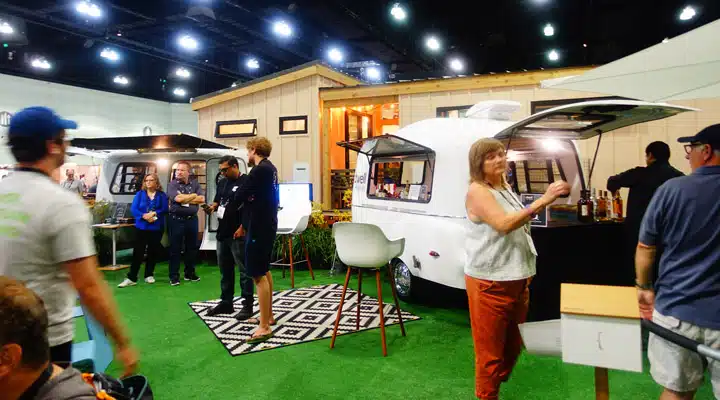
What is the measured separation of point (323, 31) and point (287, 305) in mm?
10116

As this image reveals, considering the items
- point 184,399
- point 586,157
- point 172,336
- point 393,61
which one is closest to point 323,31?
point 393,61

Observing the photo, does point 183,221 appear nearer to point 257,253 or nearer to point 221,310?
point 221,310

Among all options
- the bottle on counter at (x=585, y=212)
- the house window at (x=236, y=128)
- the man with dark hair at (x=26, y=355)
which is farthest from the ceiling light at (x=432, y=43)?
the man with dark hair at (x=26, y=355)

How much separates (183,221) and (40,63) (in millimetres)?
10173

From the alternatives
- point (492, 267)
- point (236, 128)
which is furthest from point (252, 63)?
point (492, 267)

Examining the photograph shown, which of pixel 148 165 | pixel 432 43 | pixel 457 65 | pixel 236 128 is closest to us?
pixel 148 165

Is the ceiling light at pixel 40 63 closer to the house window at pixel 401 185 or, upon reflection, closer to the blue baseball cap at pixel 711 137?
the house window at pixel 401 185

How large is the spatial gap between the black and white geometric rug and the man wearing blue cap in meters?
2.32

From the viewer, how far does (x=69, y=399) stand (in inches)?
45.5

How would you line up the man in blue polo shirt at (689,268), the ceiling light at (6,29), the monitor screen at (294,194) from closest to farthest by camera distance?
the man in blue polo shirt at (689,268)
the monitor screen at (294,194)
the ceiling light at (6,29)

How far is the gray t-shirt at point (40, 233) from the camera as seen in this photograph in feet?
4.98

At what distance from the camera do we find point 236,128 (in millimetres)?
9664

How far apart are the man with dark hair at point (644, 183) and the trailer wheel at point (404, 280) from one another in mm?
2203

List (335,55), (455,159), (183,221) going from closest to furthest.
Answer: (455,159) → (183,221) → (335,55)
